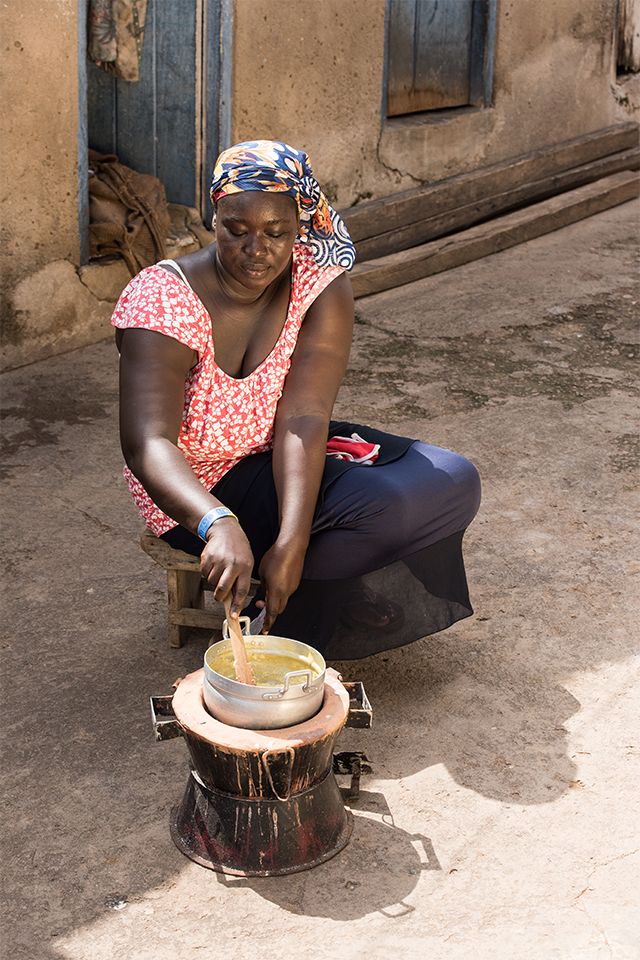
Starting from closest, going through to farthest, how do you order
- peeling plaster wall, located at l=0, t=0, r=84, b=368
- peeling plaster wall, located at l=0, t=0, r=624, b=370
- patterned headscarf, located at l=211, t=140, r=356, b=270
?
patterned headscarf, located at l=211, t=140, r=356, b=270, peeling plaster wall, located at l=0, t=0, r=84, b=368, peeling plaster wall, located at l=0, t=0, r=624, b=370

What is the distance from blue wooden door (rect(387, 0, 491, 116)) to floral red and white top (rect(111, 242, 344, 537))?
13.9 ft

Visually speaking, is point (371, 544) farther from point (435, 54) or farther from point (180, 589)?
point (435, 54)

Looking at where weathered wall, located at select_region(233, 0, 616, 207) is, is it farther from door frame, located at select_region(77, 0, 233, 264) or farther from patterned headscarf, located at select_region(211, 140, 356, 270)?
patterned headscarf, located at select_region(211, 140, 356, 270)

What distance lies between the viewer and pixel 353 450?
273 cm

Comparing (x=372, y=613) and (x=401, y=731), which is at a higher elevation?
(x=372, y=613)

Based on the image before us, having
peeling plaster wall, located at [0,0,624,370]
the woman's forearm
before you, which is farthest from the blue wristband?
peeling plaster wall, located at [0,0,624,370]

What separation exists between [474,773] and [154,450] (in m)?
0.98

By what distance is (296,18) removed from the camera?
5.44 meters

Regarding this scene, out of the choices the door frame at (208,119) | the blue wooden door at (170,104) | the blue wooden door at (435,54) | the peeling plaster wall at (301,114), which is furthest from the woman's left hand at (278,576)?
the blue wooden door at (435,54)

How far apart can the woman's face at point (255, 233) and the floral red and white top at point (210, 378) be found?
140 mm

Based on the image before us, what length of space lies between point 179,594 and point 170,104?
3.46 metres

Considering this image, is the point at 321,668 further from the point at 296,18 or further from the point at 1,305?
the point at 296,18

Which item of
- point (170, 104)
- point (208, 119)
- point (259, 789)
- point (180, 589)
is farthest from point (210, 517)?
A: point (170, 104)

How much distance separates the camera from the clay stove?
1855 millimetres
